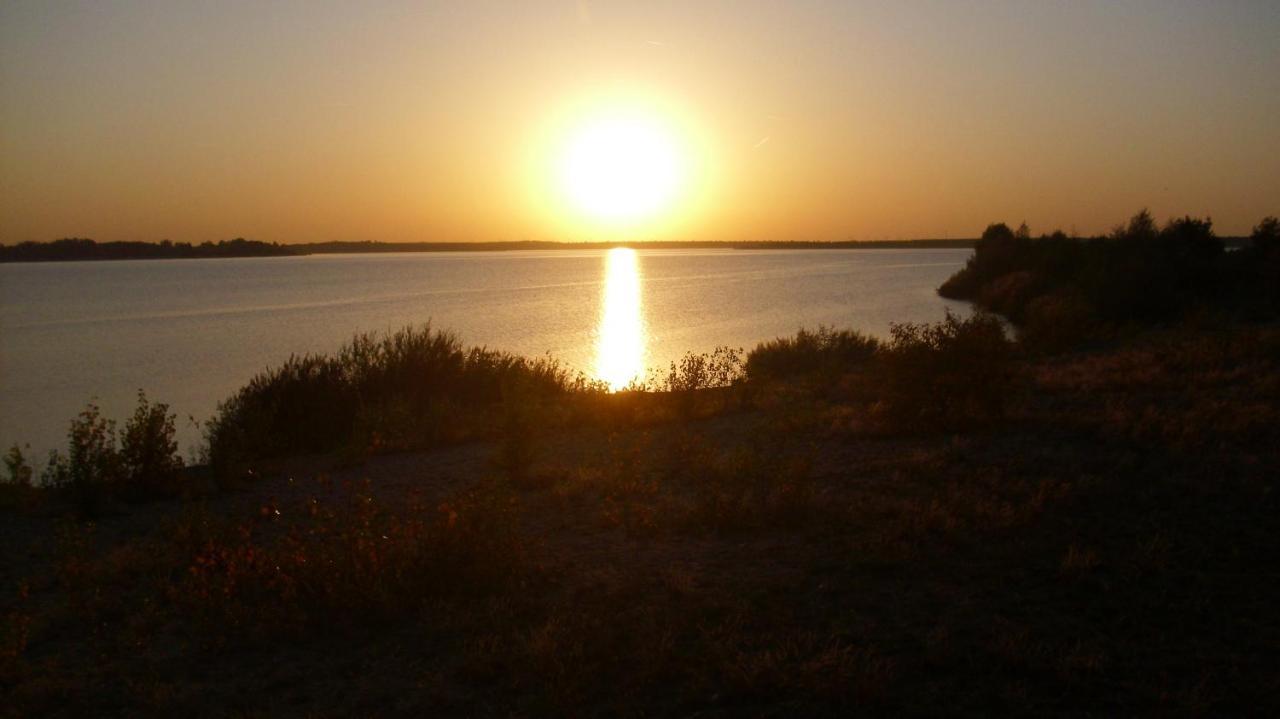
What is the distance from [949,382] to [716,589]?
5677 millimetres

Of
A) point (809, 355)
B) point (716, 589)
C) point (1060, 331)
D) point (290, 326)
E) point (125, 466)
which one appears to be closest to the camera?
point (716, 589)

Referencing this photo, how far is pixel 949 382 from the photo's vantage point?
407 inches

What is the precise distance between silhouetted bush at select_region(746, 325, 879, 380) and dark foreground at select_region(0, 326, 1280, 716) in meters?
10.6

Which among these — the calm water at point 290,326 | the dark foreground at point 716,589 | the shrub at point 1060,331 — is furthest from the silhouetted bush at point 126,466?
the shrub at point 1060,331

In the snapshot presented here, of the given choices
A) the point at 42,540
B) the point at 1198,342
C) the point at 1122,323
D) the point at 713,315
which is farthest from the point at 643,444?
the point at 713,315

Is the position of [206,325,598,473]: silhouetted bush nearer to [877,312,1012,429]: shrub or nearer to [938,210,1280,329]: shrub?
[877,312,1012,429]: shrub

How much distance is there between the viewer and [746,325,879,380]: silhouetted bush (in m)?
20.3

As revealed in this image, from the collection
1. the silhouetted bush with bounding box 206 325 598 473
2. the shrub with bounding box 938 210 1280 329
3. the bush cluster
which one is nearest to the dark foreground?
the bush cluster

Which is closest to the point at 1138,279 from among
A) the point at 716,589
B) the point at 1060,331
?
the point at 1060,331

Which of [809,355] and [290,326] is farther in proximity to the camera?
[290,326]

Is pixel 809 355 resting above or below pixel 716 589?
below

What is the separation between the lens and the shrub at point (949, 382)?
10.4 metres

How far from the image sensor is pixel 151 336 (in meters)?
38.8

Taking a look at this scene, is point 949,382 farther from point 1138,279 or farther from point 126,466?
point 1138,279
